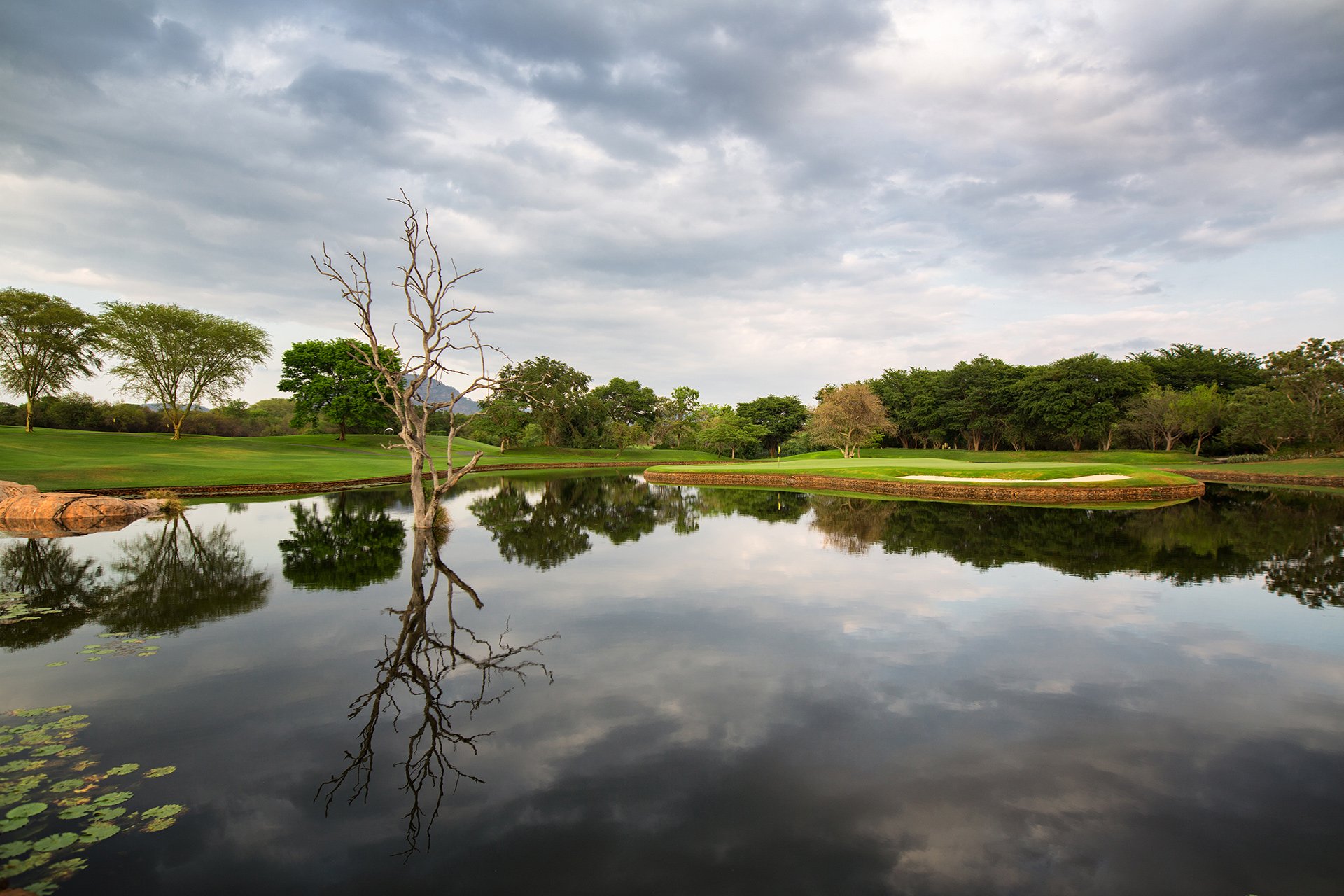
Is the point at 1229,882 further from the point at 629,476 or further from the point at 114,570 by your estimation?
the point at 629,476

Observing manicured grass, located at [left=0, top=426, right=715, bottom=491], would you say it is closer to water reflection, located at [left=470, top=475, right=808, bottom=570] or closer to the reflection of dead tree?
water reflection, located at [left=470, top=475, right=808, bottom=570]

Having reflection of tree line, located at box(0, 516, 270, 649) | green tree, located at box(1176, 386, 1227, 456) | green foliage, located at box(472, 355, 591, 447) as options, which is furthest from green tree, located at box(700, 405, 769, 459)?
reflection of tree line, located at box(0, 516, 270, 649)

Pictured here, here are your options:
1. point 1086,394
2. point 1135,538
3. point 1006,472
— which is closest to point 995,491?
point 1006,472

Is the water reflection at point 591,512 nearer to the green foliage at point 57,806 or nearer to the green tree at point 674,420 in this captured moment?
the green foliage at point 57,806

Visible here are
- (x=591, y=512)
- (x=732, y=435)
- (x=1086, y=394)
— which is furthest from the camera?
(x=732, y=435)

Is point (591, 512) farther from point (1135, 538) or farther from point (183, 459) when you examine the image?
point (183, 459)

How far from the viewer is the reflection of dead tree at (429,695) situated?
5.61 m

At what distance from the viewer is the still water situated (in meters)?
4.62

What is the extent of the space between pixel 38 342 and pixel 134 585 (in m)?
50.7

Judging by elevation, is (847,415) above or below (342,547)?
above

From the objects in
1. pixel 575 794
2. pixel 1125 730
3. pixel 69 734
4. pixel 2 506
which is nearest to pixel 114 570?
pixel 69 734

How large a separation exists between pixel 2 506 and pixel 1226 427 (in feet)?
303

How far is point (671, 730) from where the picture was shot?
662cm

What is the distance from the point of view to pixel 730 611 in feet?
36.8
